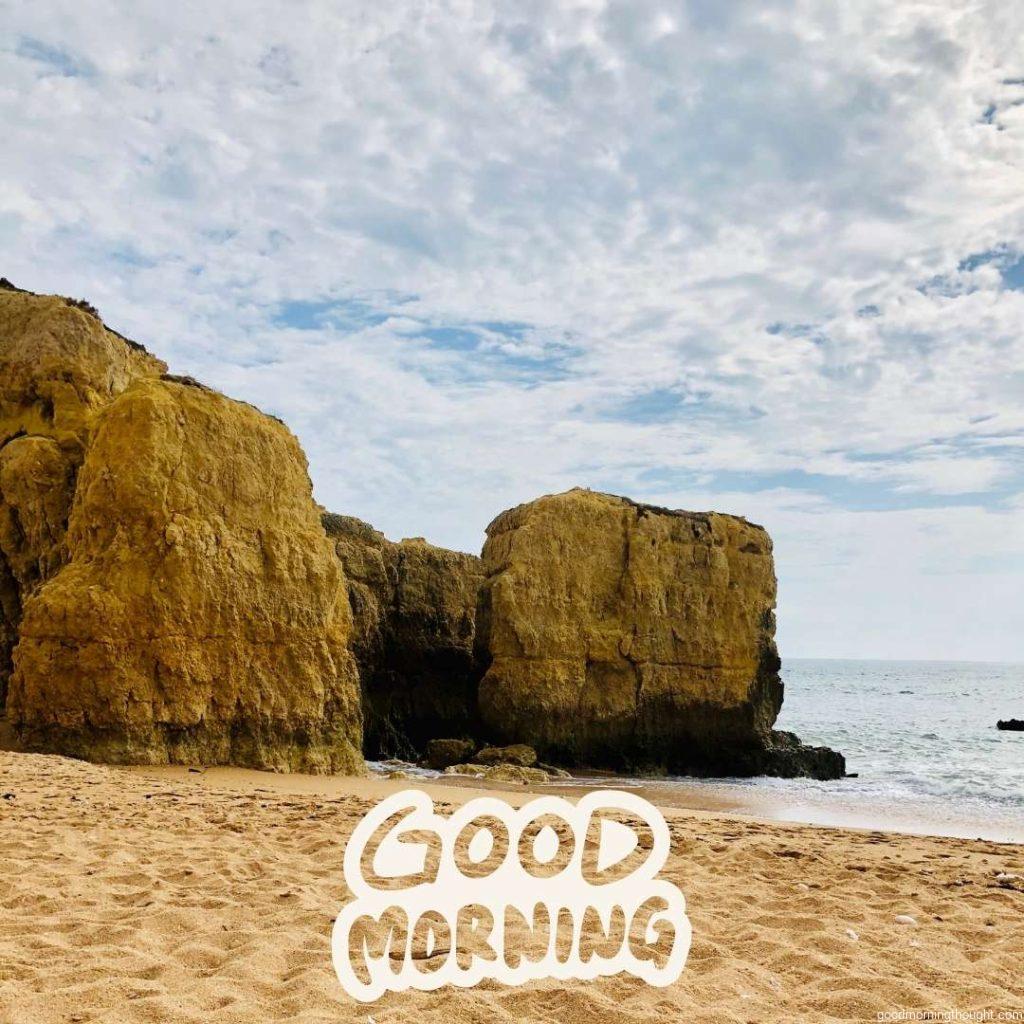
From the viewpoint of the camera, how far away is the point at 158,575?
11602mm

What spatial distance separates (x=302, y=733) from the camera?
12742 millimetres

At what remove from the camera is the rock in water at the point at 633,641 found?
2167 cm

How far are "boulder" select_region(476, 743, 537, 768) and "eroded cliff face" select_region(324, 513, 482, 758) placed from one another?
315 centimetres

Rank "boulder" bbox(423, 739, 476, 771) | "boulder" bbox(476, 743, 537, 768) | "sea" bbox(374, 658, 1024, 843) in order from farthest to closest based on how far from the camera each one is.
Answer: "boulder" bbox(423, 739, 476, 771)
"boulder" bbox(476, 743, 537, 768)
"sea" bbox(374, 658, 1024, 843)

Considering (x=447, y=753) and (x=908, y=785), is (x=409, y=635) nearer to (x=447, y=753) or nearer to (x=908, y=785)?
(x=447, y=753)

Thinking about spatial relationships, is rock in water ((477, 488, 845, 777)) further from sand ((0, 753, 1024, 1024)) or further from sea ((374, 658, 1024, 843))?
sand ((0, 753, 1024, 1024))

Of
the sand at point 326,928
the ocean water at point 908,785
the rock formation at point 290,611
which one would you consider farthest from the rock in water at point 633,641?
the sand at point 326,928

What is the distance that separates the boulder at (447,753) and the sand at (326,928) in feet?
39.3

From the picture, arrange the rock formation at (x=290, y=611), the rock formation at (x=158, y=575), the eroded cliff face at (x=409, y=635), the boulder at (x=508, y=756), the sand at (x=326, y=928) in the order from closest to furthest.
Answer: the sand at (x=326, y=928), the rock formation at (x=158, y=575), the rock formation at (x=290, y=611), the boulder at (x=508, y=756), the eroded cliff face at (x=409, y=635)

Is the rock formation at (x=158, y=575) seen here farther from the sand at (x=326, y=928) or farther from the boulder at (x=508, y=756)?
the boulder at (x=508, y=756)

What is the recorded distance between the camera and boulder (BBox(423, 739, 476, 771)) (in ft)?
63.3

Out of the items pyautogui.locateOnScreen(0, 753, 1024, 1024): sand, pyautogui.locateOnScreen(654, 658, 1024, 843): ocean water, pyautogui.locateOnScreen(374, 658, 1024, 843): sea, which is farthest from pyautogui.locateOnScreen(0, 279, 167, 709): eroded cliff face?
pyautogui.locateOnScreen(654, 658, 1024, 843): ocean water

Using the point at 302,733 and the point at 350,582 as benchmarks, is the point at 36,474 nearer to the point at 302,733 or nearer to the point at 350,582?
the point at 302,733

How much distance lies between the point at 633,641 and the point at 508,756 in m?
5.12
